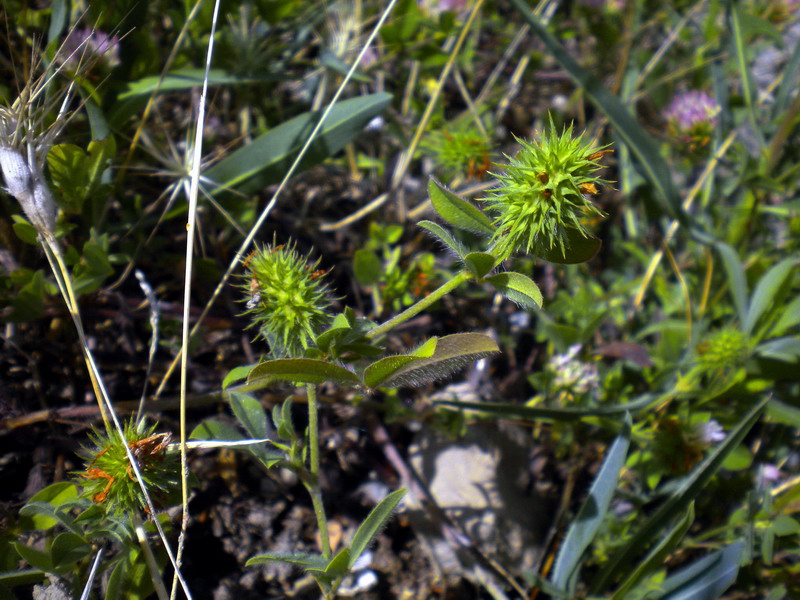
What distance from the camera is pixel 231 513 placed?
6.62ft

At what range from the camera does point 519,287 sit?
1372 mm

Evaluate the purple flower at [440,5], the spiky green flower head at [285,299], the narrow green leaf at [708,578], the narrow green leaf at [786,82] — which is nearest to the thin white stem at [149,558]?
the spiky green flower head at [285,299]

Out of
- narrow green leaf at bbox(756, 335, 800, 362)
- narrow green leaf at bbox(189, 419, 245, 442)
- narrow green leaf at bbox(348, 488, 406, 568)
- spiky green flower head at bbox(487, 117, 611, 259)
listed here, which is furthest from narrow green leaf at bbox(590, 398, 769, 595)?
narrow green leaf at bbox(189, 419, 245, 442)

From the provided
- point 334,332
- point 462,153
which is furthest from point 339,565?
point 462,153

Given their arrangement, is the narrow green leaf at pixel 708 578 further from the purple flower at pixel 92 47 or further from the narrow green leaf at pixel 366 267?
the purple flower at pixel 92 47

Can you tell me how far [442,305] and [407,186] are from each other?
64 cm

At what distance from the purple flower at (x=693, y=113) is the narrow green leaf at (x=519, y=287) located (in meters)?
1.82

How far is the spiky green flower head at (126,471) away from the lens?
140cm

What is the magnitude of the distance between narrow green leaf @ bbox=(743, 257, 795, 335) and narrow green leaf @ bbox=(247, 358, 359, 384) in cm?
163

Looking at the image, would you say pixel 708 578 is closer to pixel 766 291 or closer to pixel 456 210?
pixel 766 291

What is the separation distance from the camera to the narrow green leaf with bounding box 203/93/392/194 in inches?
82.3

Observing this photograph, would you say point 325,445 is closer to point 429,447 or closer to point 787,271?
point 429,447

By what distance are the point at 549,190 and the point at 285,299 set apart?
25.3 inches

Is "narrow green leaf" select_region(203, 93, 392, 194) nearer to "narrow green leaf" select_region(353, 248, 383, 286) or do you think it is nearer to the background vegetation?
the background vegetation
